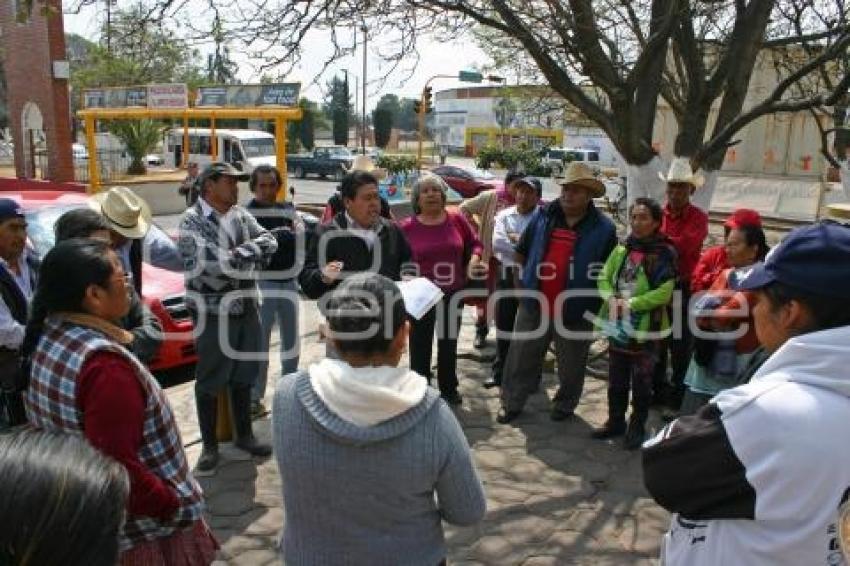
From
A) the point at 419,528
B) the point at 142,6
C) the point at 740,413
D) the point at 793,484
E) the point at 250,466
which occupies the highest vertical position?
the point at 142,6

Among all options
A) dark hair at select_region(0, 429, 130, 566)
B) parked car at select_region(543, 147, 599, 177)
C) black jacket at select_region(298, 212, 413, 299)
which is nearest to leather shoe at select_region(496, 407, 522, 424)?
black jacket at select_region(298, 212, 413, 299)

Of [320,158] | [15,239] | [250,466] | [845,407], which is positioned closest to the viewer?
[845,407]

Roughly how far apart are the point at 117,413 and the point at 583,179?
339cm

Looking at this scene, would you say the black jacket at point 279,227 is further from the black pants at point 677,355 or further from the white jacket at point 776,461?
the white jacket at point 776,461

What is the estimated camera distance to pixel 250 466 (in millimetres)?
4117

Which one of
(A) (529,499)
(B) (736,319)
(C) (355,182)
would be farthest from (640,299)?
(C) (355,182)

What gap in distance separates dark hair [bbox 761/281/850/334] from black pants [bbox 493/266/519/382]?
13.9 feet

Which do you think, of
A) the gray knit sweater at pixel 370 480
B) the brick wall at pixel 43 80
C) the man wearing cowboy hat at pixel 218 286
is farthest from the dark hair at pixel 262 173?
the brick wall at pixel 43 80

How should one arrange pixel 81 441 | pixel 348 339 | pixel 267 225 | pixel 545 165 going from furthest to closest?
pixel 545 165, pixel 267 225, pixel 348 339, pixel 81 441

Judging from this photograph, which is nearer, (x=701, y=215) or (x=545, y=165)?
(x=701, y=215)

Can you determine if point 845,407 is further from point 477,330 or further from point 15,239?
point 477,330

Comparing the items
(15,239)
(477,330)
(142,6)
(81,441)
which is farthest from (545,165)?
(81,441)

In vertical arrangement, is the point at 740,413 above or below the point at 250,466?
above

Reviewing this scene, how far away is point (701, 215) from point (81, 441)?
14.8 ft
